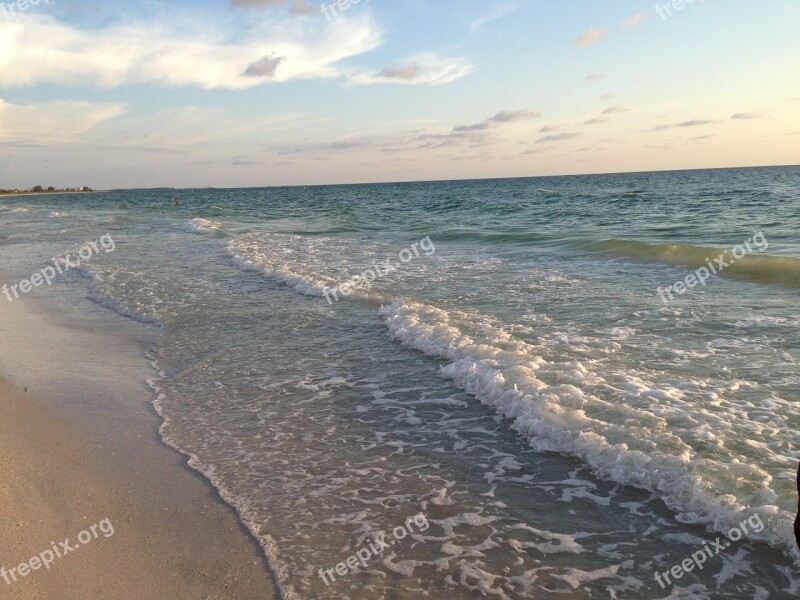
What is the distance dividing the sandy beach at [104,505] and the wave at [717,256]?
37.4 feet

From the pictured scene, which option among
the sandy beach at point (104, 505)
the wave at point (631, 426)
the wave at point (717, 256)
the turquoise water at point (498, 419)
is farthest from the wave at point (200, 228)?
the wave at point (631, 426)

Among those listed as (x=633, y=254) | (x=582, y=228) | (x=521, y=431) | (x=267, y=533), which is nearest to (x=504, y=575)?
(x=267, y=533)

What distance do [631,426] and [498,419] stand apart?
1.26m

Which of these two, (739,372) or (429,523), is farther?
(739,372)

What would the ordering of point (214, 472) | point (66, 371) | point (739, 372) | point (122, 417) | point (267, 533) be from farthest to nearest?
point (66, 371), point (739, 372), point (122, 417), point (214, 472), point (267, 533)

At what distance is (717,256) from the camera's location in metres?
14.8

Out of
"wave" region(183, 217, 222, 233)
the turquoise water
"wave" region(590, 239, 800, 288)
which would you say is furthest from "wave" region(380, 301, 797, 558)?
"wave" region(183, 217, 222, 233)

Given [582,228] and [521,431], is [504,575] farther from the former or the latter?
[582,228]

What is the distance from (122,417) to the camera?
20.4ft

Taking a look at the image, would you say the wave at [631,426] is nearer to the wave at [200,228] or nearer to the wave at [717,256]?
the wave at [717,256]

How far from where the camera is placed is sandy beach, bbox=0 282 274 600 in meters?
3.62

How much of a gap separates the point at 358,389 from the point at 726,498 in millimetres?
3907

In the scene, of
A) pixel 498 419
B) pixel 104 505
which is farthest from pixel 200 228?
pixel 104 505

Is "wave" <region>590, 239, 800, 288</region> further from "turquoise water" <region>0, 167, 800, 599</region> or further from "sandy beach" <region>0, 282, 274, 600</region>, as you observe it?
"sandy beach" <region>0, 282, 274, 600</region>
